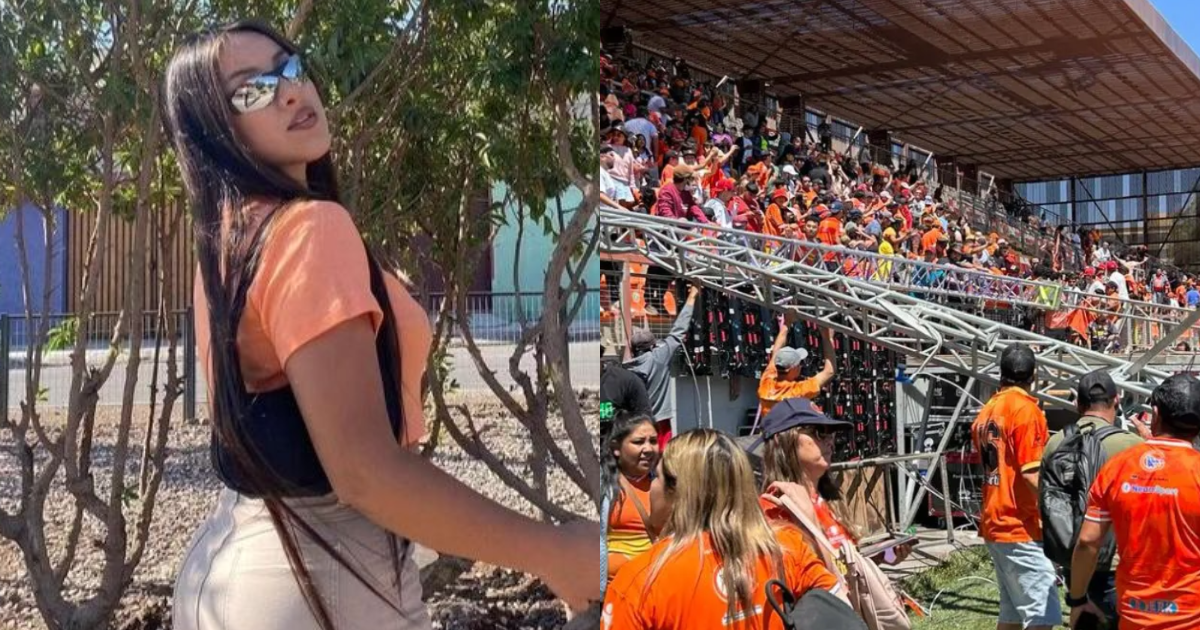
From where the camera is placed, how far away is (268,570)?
4.22 feet

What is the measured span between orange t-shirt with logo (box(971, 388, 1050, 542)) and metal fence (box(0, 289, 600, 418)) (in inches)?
117

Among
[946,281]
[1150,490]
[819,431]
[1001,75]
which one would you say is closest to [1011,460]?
[1150,490]

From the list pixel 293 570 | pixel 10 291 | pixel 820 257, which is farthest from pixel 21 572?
Result: pixel 820 257

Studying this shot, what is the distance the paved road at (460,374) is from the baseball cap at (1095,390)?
2.86 meters

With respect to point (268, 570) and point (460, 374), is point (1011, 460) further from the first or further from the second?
point (268, 570)

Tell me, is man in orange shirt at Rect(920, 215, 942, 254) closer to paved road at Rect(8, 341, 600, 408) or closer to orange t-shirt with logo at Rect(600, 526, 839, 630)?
orange t-shirt with logo at Rect(600, 526, 839, 630)

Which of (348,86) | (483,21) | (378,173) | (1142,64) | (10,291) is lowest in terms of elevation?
(10,291)

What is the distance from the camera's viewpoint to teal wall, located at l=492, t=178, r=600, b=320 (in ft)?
5.55

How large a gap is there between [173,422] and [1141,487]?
7.94ft

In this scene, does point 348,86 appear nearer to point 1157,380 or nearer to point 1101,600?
point 1101,600

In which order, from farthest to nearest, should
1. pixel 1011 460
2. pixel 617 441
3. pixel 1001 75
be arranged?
pixel 1001 75 < pixel 1011 460 < pixel 617 441

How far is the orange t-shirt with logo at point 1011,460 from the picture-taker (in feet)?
14.1

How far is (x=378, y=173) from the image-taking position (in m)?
1.54

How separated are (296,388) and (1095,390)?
347 cm
